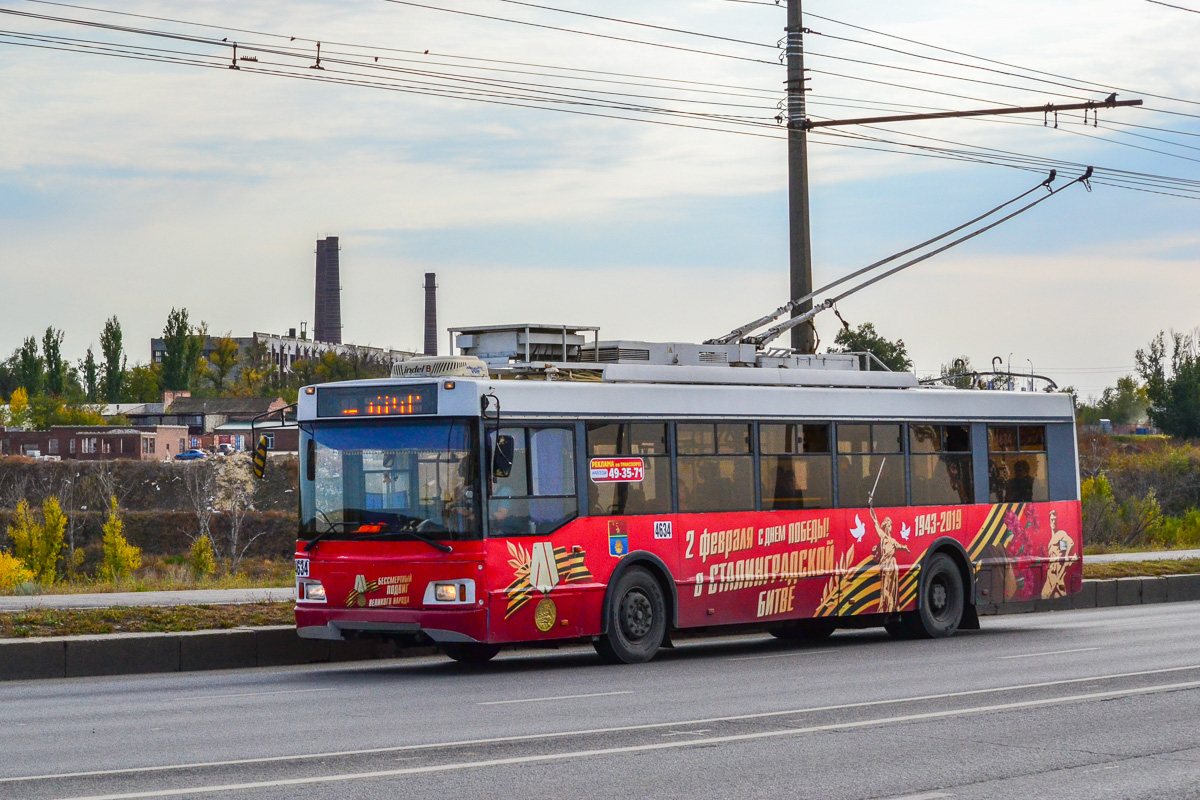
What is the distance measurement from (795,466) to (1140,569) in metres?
12.5

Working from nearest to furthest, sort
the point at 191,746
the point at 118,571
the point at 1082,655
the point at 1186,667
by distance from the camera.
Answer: the point at 191,746 → the point at 1186,667 → the point at 1082,655 → the point at 118,571

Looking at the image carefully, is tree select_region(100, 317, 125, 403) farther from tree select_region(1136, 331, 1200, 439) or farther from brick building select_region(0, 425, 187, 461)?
tree select_region(1136, 331, 1200, 439)

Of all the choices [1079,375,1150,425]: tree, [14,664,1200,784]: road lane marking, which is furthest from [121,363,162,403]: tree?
[14,664,1200,784]: road lane marking

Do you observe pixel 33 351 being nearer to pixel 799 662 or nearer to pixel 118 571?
pixel 118 571

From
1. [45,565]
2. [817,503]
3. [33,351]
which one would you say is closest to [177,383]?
[33,351]

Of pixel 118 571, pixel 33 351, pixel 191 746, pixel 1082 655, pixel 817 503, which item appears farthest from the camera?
pixel 33 351

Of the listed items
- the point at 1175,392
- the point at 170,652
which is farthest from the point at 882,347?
the point at 170,652

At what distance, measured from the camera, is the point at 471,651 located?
50.9ft

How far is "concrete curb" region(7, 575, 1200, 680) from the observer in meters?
14.8

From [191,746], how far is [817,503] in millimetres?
9168

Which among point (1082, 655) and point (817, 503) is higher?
point (817, 503)

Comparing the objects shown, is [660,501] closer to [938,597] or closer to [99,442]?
[938,597]

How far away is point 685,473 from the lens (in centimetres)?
1603

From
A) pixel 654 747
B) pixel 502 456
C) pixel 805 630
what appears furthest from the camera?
pixel 805 630
